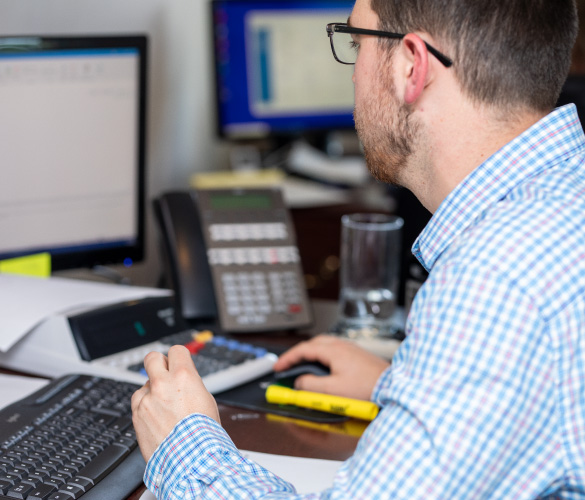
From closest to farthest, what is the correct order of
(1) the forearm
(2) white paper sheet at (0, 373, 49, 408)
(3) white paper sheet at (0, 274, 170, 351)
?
1. (1) the forearm
2. (2) white paper sheet at (0, 373, 49, 408)
3. (3) white paper sheet at (0, 274, 170, 351)

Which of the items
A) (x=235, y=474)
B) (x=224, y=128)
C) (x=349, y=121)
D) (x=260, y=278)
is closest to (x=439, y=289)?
(x=235, y=474)

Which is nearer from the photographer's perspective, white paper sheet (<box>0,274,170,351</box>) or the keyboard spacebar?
the keyboard spacebar

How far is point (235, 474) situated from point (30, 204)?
2.29ft

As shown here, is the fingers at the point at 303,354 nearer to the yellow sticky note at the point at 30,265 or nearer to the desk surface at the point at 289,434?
the desk surface at the point at 289,434

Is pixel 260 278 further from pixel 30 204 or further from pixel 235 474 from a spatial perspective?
pixel 235 474

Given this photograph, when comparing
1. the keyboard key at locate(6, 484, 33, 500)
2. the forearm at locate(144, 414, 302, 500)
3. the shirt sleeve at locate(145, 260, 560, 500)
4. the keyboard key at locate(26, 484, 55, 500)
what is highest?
the shirt sleeve at locate(145, 260, 560, 500)

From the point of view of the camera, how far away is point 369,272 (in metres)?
1.30

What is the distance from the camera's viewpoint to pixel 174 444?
67 cm

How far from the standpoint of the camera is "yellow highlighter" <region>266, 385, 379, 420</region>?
917mm

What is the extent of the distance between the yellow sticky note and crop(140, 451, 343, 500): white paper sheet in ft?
1.81

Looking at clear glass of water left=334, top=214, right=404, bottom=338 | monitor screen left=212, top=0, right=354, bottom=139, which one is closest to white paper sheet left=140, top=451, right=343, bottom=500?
clear glass of water left=334, top=214, right=404, bottom=338

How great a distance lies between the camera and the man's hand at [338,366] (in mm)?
967

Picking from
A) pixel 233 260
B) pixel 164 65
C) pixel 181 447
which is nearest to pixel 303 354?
pixel 233 260

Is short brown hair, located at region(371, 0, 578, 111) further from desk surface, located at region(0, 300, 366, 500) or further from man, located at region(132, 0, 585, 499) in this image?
desk surface, located at region(0, 300, 366, 500)
